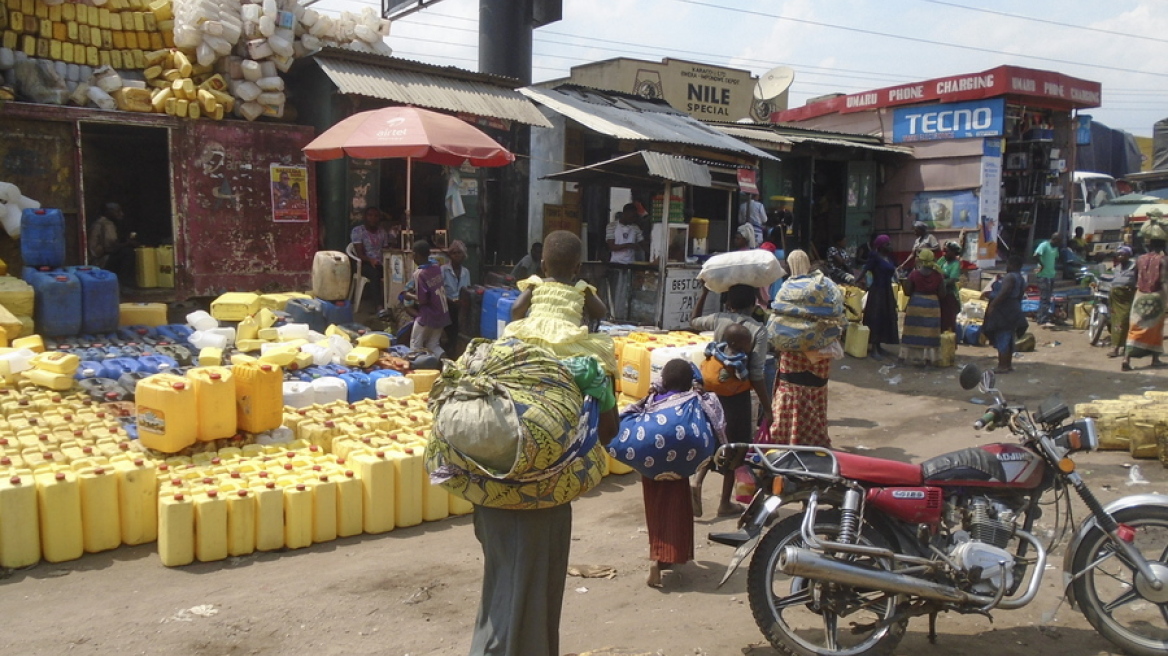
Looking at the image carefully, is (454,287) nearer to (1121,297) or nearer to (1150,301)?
(1150,301)

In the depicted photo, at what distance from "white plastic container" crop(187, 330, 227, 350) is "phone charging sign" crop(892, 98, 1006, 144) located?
14.8 meters

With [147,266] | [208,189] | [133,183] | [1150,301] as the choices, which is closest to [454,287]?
[208,189]

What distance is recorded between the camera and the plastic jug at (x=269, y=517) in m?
5.36

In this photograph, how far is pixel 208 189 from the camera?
38.0ft

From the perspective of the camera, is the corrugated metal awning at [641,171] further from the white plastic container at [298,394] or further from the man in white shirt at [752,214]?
the white plastic container at [298,394]

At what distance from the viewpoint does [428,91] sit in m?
12.5

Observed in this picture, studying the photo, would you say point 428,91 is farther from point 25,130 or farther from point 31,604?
point 31,604

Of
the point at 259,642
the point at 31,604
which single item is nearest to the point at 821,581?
the point at 259,642

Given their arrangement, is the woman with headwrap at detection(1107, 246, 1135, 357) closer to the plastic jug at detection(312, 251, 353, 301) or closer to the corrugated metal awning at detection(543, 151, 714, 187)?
the corrugated metal awning at detection(543, 151, 714, 187)

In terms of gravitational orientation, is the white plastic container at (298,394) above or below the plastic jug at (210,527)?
above

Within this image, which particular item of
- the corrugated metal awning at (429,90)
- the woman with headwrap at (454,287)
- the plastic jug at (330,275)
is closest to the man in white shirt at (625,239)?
the corrugated metal awning at (429,90)

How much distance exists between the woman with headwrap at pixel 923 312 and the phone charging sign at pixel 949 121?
23.6 feet

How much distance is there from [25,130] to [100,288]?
3190 mm

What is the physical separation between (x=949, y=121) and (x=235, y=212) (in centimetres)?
1387
